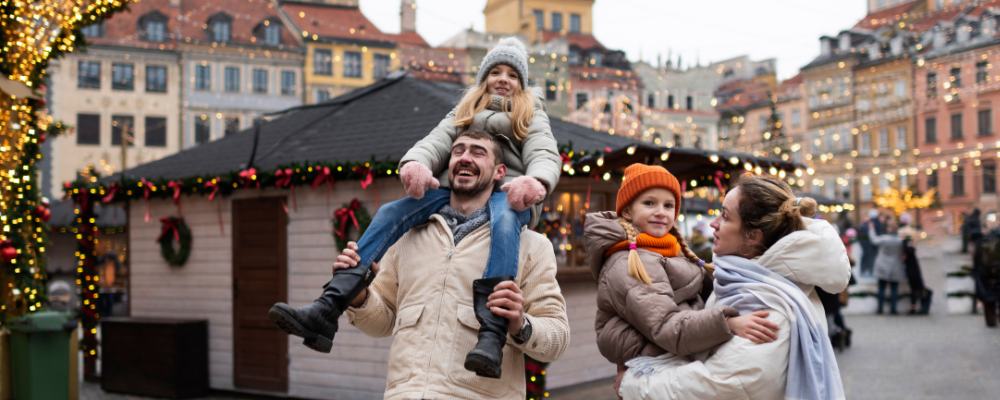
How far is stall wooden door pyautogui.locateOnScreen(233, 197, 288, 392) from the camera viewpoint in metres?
10.8

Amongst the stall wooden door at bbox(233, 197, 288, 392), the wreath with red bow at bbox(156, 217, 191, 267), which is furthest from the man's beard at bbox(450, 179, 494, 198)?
the wreath with red bow at bbox(156, 217, 191, 267)

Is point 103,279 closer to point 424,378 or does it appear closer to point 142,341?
point 142,341

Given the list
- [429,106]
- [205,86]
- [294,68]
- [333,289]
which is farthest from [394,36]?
[333,289]

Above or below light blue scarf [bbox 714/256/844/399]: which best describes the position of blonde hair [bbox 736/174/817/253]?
above

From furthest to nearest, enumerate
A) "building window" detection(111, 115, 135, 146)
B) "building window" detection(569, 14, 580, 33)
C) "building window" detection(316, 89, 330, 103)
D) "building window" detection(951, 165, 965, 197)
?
1. "building window" detection(569, 14, 580, 33)
2. "building window" detection(951, 165, 965, 197)
3. "building window" detection(316, 89, 330, 103)
4. "building window" detection(111, 115, 135, 146)

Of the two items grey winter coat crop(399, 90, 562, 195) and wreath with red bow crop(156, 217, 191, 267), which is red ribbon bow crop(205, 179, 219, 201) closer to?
wreath with red bow crop(156, 217, 191, 267)

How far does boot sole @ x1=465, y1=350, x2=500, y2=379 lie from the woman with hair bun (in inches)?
24.2

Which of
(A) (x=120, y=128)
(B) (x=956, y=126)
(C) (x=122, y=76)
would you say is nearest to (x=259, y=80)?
(C) (x=122, y=76)

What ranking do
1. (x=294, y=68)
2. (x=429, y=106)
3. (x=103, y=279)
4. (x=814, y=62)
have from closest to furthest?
(x=429, y=106)
(x=103, y=279)
(x=294, y=68)
(x=814, y=62)

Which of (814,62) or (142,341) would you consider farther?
(814,62)

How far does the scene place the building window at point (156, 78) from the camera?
4712 centimetres

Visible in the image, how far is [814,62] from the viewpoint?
55500 millimetres

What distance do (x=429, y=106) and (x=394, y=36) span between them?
3992cm

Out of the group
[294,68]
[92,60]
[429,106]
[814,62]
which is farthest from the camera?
[814,62]
